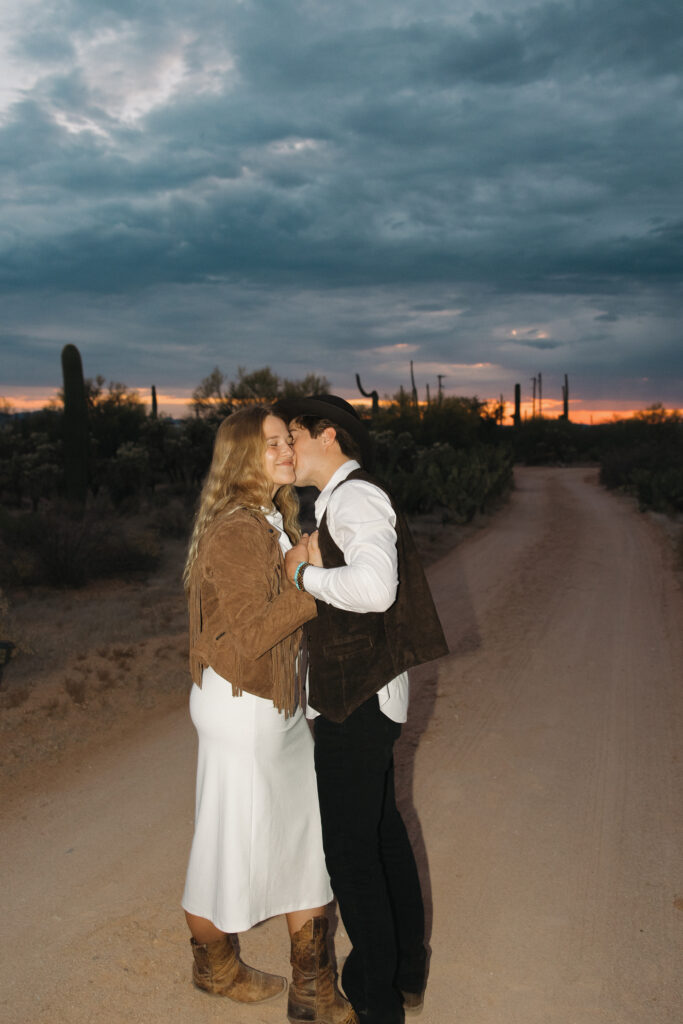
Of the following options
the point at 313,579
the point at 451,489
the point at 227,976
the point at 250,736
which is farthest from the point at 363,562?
the point at 451,489

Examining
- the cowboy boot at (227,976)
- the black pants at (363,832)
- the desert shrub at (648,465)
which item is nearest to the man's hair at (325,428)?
the black pants at (363,832)

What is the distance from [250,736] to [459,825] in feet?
6.42

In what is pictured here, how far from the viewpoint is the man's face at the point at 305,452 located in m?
2.39

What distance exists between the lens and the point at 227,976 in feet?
8.46

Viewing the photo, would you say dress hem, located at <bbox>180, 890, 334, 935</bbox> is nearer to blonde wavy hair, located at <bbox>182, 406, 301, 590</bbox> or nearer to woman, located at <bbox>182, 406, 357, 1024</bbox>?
woman, located at <bbox>182, 406, 357, 1024</bbox>

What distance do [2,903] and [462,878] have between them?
1.96m

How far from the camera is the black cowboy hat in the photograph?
237 centimetres

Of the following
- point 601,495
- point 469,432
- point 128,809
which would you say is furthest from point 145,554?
point 469,432

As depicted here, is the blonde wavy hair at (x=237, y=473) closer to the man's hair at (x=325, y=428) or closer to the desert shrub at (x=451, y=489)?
the man's hair at (x=325, y=428)

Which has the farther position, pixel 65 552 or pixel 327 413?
pixel 65 552

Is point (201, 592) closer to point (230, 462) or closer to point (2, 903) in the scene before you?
point (230, 462)

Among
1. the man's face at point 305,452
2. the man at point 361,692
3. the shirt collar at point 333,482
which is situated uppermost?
the man's face at point 305,452

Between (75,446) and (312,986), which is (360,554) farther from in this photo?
(75,446)

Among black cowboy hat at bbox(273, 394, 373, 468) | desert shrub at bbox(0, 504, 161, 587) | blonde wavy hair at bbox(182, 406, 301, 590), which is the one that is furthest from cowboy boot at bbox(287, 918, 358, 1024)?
desert shrub at bbox(0, 504, 161, 587)
